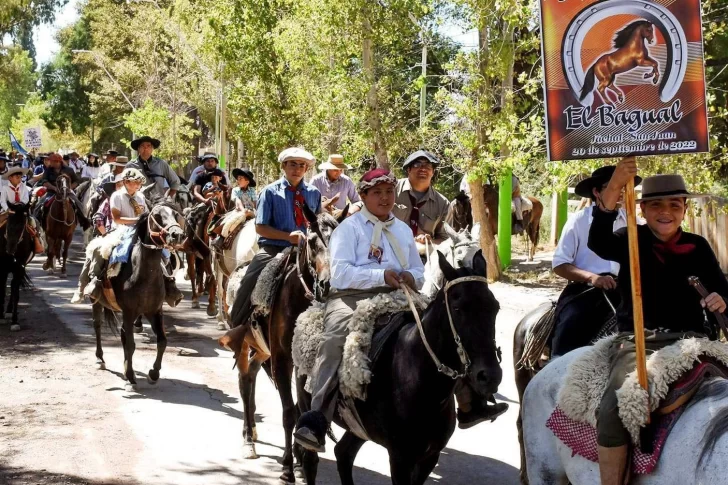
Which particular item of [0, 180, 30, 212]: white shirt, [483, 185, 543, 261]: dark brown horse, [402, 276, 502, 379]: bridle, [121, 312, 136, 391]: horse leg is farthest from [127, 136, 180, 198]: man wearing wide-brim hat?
[402, 276, 502, 379]: bridle

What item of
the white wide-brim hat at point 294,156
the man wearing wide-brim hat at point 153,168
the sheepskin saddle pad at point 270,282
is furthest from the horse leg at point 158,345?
the man wearing wide-brim hat at point 153,168

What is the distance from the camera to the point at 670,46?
4.77m

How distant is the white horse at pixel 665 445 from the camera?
434 cm

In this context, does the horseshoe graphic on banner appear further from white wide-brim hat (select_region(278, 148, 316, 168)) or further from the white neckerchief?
white wide-brim hat (select_region(278, 148, 316, 168))

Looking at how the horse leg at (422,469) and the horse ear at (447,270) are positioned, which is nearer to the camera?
the horse ear at (447,270)

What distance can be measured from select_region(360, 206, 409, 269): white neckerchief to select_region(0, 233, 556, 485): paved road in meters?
2.14

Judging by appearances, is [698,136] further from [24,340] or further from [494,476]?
[24,340]

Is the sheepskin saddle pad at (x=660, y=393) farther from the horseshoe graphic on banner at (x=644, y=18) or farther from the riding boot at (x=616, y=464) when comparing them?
the horseshoe graphic on banner at (x=644, y=18)

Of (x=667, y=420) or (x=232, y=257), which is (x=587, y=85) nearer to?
(x=667, y=420)

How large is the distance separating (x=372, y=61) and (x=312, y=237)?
14728 mm

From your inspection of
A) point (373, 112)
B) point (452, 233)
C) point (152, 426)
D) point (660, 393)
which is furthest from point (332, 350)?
point (373, 112)

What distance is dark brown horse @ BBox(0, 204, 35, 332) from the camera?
16750 millimetres

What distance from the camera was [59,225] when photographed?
23016mm

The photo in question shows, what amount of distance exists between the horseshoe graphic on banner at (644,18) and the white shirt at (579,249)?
7.77 feet
